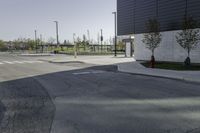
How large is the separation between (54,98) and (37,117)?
267 cm

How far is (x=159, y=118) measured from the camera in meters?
6.88

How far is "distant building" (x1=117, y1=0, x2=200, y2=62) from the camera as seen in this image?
73.5 ft

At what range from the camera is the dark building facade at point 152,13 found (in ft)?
73.0

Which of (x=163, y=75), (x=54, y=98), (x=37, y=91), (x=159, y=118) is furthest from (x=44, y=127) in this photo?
(x=163, y=75)

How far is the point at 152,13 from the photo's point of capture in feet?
88.0

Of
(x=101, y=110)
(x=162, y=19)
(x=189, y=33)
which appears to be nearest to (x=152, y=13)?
(x=162, y=19)

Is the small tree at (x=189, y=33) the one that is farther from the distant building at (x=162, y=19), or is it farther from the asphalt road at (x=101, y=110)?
the asphalt road at (x=101, y=110)

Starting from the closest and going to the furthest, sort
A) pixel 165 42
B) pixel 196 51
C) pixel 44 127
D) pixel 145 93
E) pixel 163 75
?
pixel 44 127 < pixel 145 93 < pixel 163 75 < pixel 196 51 < pixel 165 42

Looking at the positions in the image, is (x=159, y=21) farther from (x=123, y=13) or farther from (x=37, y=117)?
(x=37, y=117)

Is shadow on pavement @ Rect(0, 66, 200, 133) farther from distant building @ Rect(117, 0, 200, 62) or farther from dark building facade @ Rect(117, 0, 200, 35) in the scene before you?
dark building facade @ Rect(117, 0, 200, 35)

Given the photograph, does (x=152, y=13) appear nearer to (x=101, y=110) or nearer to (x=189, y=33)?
(x=189, y=33)

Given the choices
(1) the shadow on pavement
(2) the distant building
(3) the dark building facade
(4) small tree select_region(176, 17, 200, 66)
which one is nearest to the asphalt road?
(1) the shadow on pavement

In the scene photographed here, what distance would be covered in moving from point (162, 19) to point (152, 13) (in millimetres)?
1823

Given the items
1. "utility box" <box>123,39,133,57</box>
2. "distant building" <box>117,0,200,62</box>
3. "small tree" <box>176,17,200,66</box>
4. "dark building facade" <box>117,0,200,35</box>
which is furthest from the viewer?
"utility box" <box>123,39,133,57</box>
